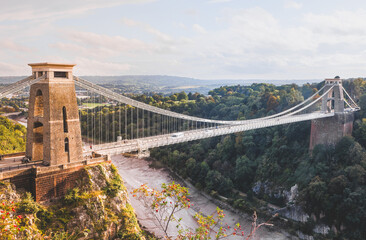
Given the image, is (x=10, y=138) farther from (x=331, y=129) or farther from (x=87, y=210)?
(x=331, y=129)

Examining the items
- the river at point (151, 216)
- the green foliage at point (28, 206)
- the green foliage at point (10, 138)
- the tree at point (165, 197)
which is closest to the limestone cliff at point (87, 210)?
the green foliage at point (28, 206)

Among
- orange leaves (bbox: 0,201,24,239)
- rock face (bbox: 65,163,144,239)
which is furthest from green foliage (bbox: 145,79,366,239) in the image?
orange leaves (bbox: 0,201,24,239)

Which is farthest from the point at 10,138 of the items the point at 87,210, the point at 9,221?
the point at 9,221

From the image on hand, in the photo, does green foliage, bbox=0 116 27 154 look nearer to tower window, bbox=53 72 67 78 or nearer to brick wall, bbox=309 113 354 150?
tower window, bbox=53 72 67 78

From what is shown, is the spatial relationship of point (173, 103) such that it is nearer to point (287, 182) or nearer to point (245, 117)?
point (245, 117)

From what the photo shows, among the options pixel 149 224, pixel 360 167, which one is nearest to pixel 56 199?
pixel 149 224

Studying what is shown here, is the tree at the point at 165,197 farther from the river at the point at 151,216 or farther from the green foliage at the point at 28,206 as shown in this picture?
the river at the point at 151,216

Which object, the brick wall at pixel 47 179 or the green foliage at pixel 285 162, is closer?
the brick wall at pixel 47 179
